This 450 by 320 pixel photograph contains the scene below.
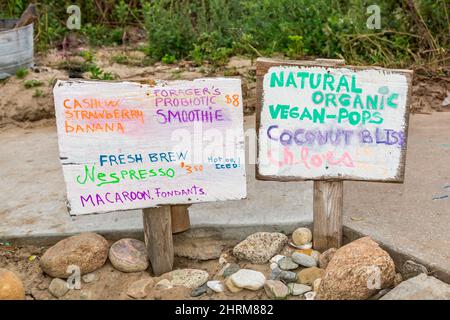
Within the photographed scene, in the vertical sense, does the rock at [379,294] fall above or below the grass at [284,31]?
below

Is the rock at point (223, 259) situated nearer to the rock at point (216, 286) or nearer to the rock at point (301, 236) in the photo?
the rock at point (216, 286)

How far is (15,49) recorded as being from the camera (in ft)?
18.7

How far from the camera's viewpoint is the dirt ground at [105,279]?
276 centimetres

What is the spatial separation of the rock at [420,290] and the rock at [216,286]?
721mm

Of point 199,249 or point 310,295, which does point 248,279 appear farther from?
point 199,249

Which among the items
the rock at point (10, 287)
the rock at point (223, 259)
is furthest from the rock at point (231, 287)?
the rock at point (10, 287)

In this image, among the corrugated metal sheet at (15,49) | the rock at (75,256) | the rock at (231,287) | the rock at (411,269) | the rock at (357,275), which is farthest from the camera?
the corrugated metal sheet at (15,49)

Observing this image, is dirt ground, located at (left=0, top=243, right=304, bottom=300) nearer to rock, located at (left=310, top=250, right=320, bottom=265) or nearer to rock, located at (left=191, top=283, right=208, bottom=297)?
rock, located at (left=191, top=283, right=208, bottom=297)

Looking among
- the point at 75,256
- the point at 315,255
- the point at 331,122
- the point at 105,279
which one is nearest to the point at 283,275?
the point at 315,255

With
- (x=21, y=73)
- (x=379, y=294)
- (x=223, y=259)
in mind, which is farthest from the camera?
(x=21, y=73)

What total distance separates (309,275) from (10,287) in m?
1.31

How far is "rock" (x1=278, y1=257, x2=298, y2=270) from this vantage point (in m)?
2.91

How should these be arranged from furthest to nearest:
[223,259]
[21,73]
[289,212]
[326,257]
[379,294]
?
1. [21,73]
2. [289,212]
3. [223,259]
4. [326,257]
5. [379,294]

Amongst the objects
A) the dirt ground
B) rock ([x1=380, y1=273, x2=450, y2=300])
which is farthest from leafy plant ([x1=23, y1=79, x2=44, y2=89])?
rock ([x1=380, y1=273, x2=450, y2=300])
